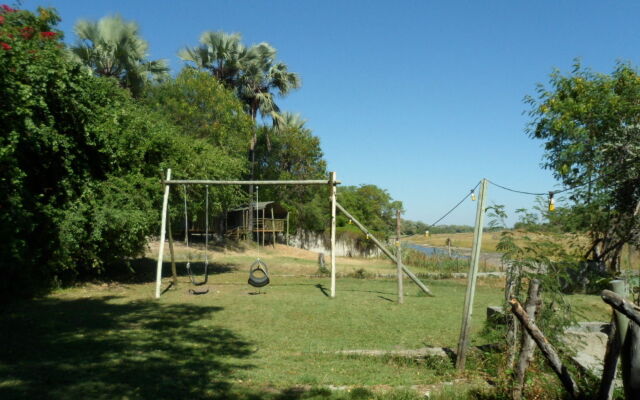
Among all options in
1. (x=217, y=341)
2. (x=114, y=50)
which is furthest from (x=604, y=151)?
(x=114, y=50)

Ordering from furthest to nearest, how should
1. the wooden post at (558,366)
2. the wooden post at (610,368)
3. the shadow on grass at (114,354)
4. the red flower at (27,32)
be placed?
the red flower at (27,32) → the shadow on grass at (114,354) → the wooden post at (558,366) → the wooden post at (610,368)

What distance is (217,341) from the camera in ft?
23.7

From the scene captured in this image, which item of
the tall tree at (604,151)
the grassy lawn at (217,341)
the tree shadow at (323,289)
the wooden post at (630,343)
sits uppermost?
the tall tree at (604,151)

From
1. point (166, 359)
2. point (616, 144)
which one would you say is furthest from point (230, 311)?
point (616, 144)

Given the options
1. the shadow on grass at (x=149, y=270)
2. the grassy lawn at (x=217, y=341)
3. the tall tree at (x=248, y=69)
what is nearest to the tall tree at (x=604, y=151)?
the grassy lawn at (x=217, y=341)

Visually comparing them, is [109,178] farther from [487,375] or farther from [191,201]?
[487,375]

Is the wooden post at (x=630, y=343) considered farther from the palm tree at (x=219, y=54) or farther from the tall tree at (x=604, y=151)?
the palm tree at (x=219, y=54)

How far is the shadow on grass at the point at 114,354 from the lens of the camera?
4.82 meters

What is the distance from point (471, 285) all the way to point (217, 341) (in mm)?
3998

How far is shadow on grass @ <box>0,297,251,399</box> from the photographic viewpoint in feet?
15.8

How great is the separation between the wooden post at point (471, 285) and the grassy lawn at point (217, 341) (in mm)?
267

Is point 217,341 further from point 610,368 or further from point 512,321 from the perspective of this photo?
point 610,368

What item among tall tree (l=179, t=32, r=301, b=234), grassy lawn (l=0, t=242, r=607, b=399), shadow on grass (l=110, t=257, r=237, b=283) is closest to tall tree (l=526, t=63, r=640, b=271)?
grassy lawn (l=0, t=242, r=607, b=399)

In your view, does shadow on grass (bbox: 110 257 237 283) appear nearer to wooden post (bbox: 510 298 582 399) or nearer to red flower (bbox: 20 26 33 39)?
red flower (bbox: 20 26 33 39)
